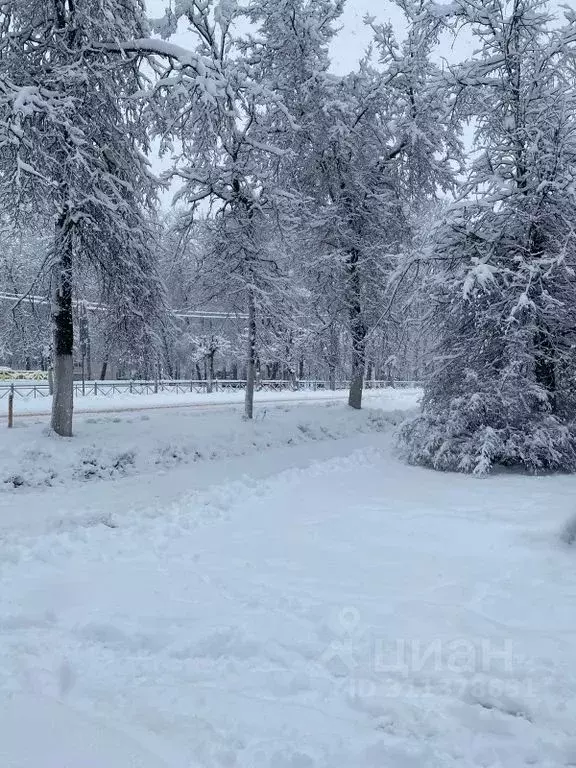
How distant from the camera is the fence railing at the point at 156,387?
90.6 feet

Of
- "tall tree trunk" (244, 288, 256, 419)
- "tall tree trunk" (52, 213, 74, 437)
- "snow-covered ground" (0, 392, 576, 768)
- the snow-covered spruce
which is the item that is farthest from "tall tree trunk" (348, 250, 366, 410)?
"snow-covered ground" (0, 392, 576, 768)

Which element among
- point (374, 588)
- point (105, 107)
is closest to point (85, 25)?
point (105, 107)

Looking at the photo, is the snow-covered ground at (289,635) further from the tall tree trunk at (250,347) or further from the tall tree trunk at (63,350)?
the tall tree trunk at (250,347)

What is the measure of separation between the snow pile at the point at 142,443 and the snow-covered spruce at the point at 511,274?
490 cm

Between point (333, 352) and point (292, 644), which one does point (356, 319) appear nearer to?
point (333, 352)

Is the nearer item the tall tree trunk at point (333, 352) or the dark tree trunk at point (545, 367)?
the dark tree trunk at point (545, 367)

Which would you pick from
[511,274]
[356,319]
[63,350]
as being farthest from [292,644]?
[356,319]

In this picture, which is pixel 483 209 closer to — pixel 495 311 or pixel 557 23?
pixel 495 311

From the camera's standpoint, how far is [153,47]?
10.7 meters

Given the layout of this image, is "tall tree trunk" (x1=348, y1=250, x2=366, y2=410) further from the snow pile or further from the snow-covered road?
the snow-covered road

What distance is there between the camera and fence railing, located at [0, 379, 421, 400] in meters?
27.6

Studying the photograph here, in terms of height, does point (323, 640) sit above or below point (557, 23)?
below

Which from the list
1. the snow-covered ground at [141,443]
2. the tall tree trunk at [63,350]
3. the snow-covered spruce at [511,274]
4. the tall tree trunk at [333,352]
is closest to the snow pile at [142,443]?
the snow-covered ground at [141,443]

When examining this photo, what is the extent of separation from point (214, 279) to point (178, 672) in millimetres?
13560
